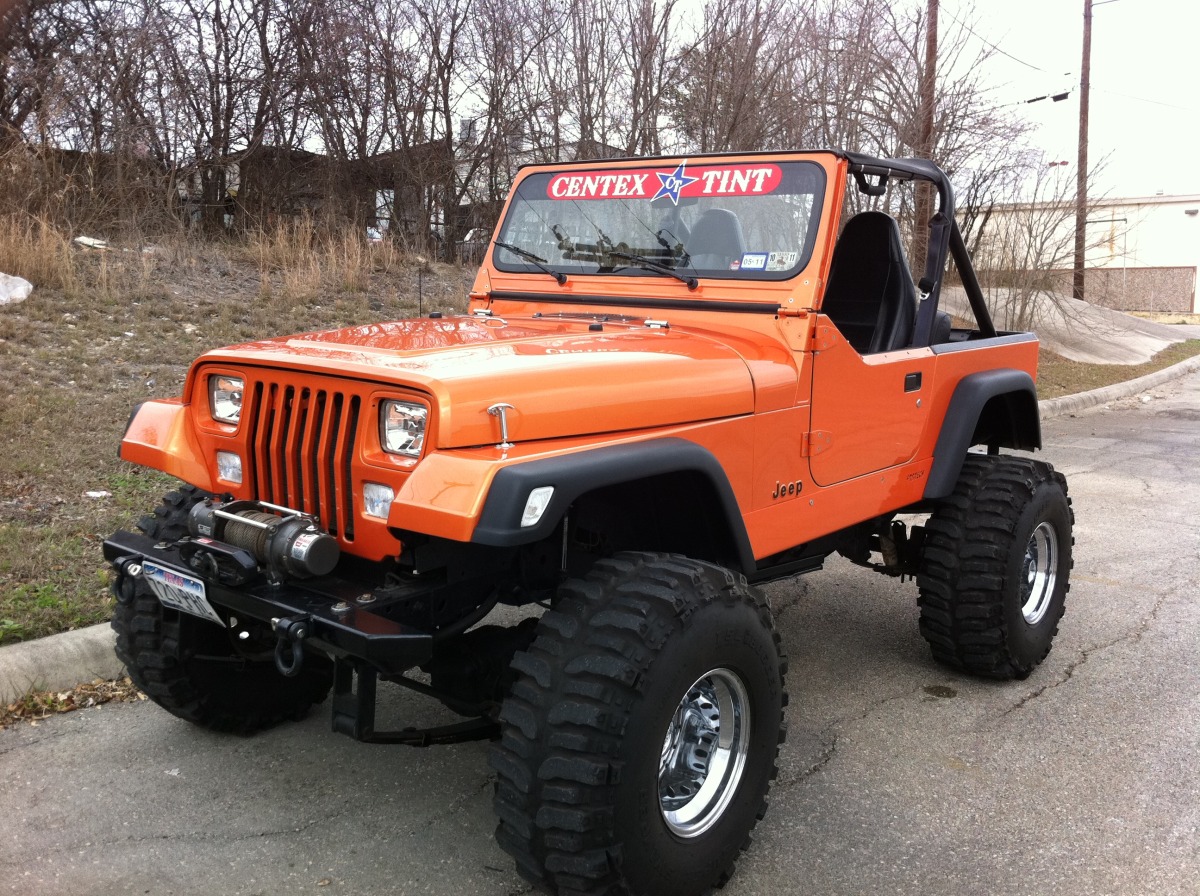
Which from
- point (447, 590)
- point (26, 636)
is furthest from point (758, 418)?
point (26, 636)

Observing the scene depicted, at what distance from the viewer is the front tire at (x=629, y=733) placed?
95.4 inches

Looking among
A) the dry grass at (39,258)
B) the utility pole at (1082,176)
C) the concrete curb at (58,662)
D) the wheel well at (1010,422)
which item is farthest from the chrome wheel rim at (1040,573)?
the utility pole at (1082,176)

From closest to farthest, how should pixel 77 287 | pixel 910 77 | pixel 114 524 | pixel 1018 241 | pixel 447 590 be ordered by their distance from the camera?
1. pixel 447 590
2. pixel 114 524
3. pixel 77 287
4. pixel 910 77
5. pixel 1018 241

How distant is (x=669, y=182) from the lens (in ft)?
13.1

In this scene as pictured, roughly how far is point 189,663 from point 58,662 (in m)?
0.86

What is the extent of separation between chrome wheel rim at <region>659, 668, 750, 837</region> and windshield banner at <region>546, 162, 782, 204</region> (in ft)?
6.15

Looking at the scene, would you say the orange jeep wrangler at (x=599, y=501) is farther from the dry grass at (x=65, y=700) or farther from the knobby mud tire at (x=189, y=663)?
the dry grass at (x=65, y=700)

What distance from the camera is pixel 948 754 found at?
3.65 m

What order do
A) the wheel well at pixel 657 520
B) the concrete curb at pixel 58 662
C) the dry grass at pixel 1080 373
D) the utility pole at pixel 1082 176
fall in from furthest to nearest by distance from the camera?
the utility pole at pixel 1082 176
the dry grass at pixel 1080 373
the concrete curb at pixel 58 662
the wheel well at pixel 657 520

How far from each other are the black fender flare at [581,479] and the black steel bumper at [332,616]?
1.07ft

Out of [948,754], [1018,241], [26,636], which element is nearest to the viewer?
[948,754]

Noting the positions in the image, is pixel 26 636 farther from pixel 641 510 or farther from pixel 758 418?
pixel 758 418

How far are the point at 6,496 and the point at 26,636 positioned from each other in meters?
1.51

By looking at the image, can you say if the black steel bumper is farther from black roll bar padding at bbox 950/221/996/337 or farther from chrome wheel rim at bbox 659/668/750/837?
black roll bar padding at bbox 950/221/996/337
